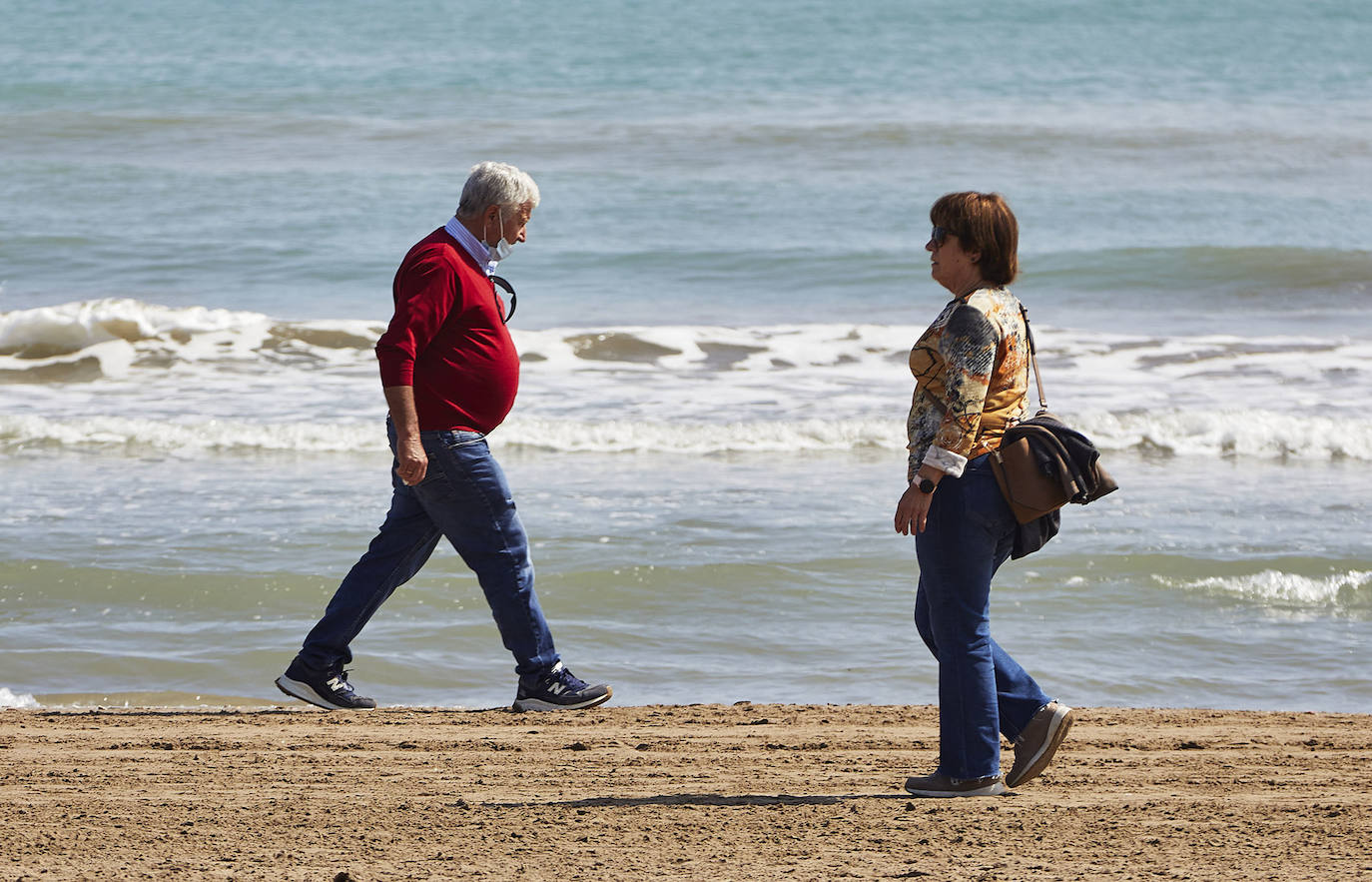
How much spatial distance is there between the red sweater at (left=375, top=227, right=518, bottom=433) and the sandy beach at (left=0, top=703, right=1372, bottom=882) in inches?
39.5

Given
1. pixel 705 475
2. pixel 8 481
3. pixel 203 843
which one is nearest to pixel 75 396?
pixel 8 481

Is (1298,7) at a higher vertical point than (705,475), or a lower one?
higher

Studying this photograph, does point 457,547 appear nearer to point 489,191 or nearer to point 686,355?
point 489,191

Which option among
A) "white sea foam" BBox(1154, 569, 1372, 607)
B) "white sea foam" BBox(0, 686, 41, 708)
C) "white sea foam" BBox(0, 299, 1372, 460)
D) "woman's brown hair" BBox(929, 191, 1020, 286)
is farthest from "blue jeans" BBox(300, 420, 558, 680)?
"white sea foam" BBox(0, 299, 1372, 460)

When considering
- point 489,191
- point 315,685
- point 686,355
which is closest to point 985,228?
point 489,191

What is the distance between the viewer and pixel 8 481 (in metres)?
8.89

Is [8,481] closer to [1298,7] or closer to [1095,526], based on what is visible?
[1095,526]

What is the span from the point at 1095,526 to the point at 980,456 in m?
4.30

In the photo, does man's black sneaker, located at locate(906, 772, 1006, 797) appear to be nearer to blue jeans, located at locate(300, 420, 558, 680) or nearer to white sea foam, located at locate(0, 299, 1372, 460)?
blue jeans, located at locate(300, 420, 558, 680)

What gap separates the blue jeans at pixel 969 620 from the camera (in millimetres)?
3852

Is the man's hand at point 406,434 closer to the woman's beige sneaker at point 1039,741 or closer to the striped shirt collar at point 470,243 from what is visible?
the striped shirt collar at point 470,243

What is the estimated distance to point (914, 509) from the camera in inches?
149

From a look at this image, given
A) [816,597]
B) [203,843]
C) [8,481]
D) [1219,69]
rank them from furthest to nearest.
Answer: [1219,69]
[8,481]
[816,597]
[203,843]

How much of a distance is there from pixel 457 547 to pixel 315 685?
2.18 feet
